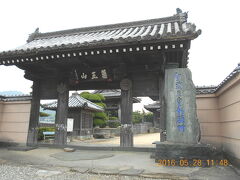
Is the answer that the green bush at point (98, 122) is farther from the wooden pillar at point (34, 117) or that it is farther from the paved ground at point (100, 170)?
the paved ground at point (100, 170)

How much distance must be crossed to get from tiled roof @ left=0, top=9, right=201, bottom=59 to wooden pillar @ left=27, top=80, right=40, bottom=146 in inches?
78.8

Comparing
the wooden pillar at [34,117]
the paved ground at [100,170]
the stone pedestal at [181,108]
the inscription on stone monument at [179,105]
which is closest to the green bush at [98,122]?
the wooden pillar at [34,117]

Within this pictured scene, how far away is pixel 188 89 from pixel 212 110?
2.36 metres

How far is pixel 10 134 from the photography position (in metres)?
9.16

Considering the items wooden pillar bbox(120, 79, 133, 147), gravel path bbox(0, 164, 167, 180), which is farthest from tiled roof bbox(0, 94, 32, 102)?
gravel path bbox(0, 164, 167, 180)

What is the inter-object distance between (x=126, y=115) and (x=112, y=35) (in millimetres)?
4051

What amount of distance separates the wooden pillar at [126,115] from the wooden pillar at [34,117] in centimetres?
412

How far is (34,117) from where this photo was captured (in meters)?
8.77

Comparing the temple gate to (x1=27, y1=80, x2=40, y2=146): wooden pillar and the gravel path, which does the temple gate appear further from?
the gravel path

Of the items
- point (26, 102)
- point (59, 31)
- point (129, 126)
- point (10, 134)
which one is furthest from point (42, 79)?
point (129, 126)

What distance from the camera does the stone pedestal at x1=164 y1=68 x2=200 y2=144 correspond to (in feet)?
18.7

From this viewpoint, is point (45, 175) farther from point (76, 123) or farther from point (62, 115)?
point (76, 123)

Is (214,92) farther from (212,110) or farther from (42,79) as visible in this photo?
(42,79)

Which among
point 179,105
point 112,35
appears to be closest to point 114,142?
point 112,35
